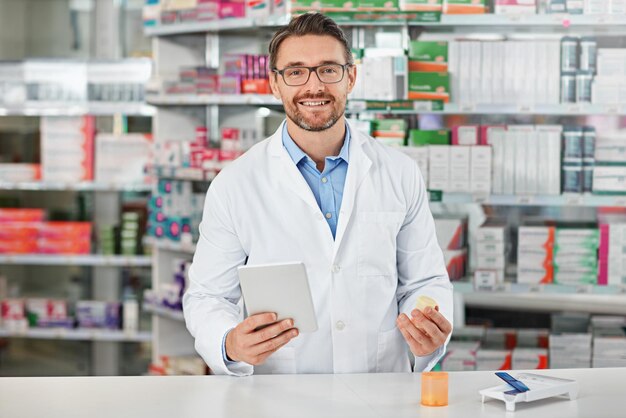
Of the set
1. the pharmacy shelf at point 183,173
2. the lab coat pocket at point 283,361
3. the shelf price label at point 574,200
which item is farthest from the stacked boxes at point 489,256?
the lab coat pocket at point 283,361

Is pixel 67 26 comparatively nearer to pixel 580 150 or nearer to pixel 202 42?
pixel 202 42

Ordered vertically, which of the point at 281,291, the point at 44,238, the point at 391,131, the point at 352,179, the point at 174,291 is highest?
the point at 391,131

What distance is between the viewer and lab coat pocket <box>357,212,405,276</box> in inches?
103

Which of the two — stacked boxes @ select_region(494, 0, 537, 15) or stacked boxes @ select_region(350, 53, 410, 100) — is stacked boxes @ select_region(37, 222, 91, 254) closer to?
stacked boxes @ select_region(350, 53, 410, 100)

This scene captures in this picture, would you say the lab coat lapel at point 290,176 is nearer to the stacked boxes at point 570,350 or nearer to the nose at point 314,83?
the nose at point 314,83

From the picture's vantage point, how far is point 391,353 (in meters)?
2.64

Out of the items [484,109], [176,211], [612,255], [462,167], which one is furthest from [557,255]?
[176,211]

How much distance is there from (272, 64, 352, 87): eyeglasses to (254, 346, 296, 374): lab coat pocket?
0.76m

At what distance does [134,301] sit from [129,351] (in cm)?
83

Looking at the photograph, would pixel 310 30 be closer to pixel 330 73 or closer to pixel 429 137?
pixel 330 73

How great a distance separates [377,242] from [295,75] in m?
0.53

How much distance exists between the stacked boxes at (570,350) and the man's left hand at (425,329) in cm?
185

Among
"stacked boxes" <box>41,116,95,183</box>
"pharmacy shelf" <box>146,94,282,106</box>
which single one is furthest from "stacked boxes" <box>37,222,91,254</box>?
"pharmacy shelf" <box>146,94,282,106</box>

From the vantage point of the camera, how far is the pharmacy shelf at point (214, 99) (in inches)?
166
